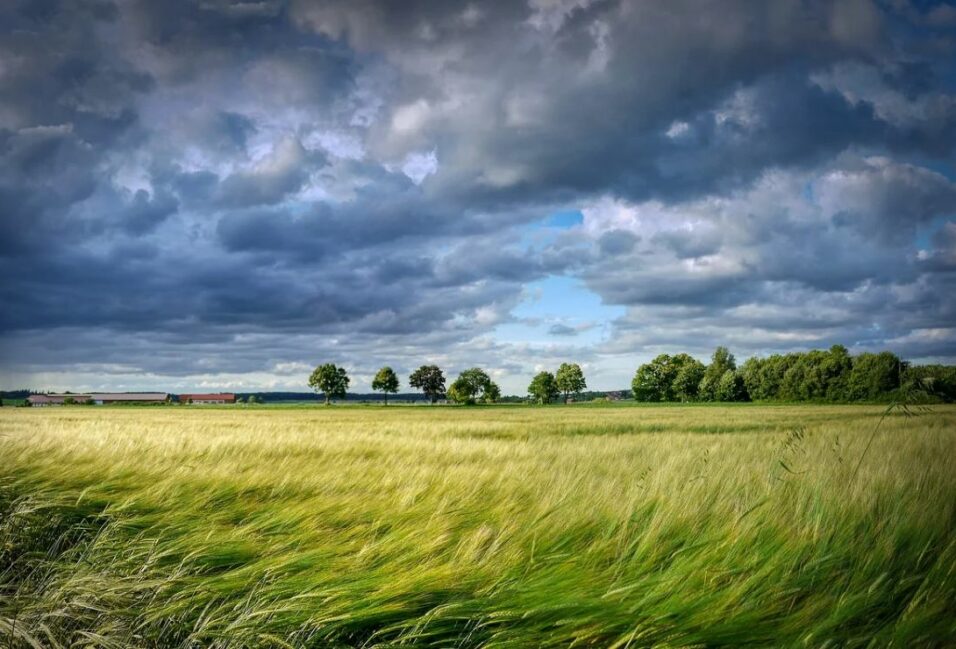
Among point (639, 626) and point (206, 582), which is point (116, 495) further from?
point (639, 626)

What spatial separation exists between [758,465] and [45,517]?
6.25 meters

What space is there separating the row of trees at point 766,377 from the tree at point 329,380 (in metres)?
70.2

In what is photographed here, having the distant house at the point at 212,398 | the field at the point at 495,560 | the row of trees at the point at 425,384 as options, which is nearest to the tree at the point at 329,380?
the row of trees at the point at 425,384

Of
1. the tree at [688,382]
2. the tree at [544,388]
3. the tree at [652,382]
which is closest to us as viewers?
the tree at [688,382]

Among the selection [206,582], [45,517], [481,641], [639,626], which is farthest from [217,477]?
[639,626]

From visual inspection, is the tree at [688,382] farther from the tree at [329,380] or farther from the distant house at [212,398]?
the distant house at [212,398]

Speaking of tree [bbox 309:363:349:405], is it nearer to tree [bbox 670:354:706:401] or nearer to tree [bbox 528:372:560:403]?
tree [bbox 528:372:560:403]

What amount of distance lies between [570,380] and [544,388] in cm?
709

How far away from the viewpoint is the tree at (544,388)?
435ft

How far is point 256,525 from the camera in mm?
3684

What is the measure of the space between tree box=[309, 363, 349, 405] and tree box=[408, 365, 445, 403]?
685 inches

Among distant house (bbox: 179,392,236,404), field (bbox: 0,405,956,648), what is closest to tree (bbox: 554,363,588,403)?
distant house (bbox: 179,392,236,404)

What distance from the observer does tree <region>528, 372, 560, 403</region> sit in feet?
435

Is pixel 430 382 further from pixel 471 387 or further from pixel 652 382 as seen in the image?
pixel 652 382
